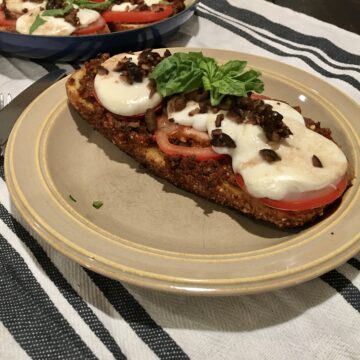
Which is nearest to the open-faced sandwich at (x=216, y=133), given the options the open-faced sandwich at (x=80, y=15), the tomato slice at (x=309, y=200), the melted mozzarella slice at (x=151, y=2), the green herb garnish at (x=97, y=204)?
the tomato slice at (x=309, y=200)

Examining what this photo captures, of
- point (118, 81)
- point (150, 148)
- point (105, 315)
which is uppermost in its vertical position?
point (118, 81)

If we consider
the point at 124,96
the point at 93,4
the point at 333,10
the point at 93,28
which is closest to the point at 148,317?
the point at 124,96

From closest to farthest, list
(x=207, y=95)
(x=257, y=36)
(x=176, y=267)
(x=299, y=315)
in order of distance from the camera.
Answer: (x=176, y=267) < (x=299, y=315) < (x=207, y=95) < (x=257, y=36)

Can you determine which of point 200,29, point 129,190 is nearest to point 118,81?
point 129,190

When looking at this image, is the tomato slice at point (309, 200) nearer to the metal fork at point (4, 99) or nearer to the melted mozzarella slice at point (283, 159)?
the melted mozzarella slice at point (283, 159)

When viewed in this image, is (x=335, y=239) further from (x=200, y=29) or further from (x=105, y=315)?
(x=200, y=29)

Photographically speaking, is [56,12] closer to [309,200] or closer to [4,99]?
[4,99]
